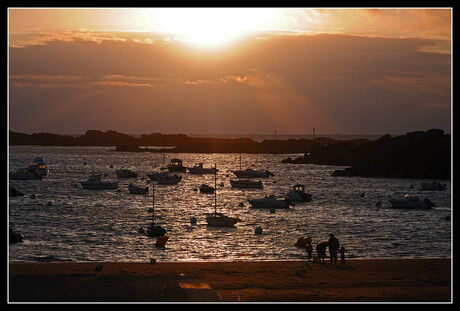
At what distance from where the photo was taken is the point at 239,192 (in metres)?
96.0

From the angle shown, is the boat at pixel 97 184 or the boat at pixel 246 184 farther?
the boat at pixel 246 184

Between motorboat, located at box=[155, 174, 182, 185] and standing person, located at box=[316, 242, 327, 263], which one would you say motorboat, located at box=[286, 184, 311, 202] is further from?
standing person, located at box=[316, 242, 327, 263]

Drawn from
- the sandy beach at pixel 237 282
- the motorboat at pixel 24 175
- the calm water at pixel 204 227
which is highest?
the motorboat at pixel 24 175

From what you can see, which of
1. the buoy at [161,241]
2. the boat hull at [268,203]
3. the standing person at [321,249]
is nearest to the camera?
the standing person at [321,249]

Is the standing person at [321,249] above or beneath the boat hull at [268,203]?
above

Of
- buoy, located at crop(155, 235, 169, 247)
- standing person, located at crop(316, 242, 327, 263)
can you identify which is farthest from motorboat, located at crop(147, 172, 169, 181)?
standing person, located at crop(316, 242, 327, 263)

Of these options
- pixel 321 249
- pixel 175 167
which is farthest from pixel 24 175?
pixel 321 249

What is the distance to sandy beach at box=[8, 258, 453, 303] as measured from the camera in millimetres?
19797

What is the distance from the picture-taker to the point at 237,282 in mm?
24484

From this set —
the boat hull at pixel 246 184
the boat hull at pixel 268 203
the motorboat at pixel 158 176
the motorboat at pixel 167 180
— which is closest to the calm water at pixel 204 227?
the boat hull at pixel 268 203

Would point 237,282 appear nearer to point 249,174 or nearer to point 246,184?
point 246,184

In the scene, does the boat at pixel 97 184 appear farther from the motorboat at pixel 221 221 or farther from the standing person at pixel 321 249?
the standing person at pixel 321 249

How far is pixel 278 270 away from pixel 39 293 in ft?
38.7

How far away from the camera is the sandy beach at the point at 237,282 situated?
19.8 meters
